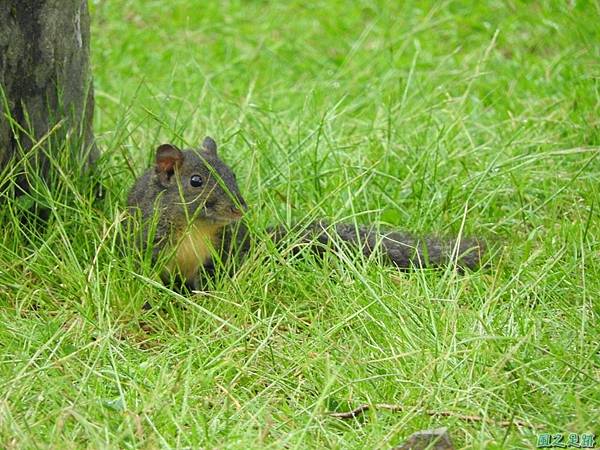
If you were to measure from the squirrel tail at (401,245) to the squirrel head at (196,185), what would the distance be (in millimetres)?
309

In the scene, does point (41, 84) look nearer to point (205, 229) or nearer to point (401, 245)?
point (205, 229)

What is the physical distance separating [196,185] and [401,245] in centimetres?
93

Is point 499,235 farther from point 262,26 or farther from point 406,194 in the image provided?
point 262,26

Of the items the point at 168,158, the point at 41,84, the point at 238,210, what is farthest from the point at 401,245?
the point at 41,84

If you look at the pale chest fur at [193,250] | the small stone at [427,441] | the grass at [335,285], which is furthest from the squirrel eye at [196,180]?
the small stone at [427,441]

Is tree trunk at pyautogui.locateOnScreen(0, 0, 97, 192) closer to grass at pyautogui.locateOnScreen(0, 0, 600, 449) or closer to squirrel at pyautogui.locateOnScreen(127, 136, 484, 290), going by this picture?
grass at pyautogui.locateOnScreen(0, 0, 600, 449)

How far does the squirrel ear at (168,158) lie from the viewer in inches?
182

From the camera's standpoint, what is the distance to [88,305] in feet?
Answer: 13.5

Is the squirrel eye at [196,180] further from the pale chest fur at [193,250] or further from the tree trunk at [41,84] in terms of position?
the tree trunk at [41,84]

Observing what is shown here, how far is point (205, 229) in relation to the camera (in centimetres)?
464

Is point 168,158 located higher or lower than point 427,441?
higher

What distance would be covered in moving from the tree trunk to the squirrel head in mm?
469

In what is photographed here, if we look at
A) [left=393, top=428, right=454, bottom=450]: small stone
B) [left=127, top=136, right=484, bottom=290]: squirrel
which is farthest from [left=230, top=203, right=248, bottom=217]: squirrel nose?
[left=393, top=428, right=454, bottom=450]: small stone

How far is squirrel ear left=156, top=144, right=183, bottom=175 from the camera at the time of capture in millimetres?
4621
